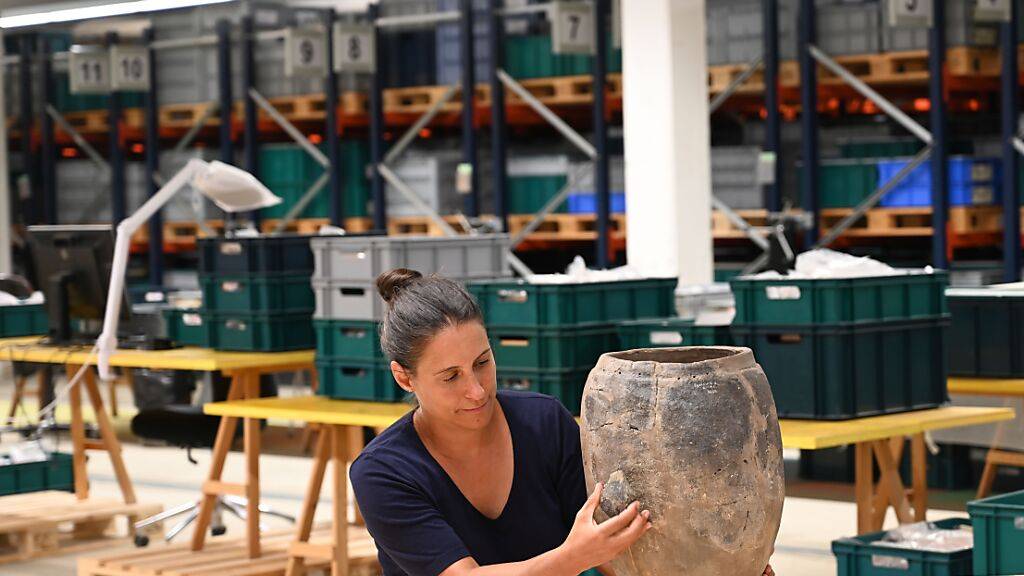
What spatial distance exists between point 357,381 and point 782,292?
1745 mm

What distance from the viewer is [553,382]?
5.54m

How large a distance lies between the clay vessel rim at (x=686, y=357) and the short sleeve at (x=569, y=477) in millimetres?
334

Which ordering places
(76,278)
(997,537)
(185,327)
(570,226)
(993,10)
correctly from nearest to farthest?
(997,537) → (185,327) → (76,278) → (993,10) → (570,226)

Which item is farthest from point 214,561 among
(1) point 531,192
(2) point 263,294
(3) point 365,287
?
(1) point 531,192

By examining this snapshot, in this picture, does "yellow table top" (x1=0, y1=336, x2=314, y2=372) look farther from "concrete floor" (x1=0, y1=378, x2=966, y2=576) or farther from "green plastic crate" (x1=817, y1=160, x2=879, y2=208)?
"green plastic crate" (x1=817, y1=160, x2=879, y2=208)

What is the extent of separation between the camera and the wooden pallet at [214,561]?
6242 millimetres

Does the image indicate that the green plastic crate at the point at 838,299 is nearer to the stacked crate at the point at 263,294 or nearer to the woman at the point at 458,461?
the stacked crate at the point at 263,294

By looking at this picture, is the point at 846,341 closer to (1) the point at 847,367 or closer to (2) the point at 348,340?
(1) the point at 847,367

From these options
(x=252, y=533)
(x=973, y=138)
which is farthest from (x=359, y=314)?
(x=973, y=138)

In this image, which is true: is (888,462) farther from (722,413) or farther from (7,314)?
(7,314)

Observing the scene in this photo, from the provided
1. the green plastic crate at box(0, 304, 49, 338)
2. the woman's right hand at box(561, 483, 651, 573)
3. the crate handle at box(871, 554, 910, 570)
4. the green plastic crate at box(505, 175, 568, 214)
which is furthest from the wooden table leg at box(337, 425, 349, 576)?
the green plastic crate at box(505, 175, 568, 214)

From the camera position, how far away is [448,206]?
12109mm

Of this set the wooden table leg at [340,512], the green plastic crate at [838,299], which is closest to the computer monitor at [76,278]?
the wooden table leg at [340,512]

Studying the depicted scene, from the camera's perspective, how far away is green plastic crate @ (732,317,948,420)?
507 cm
